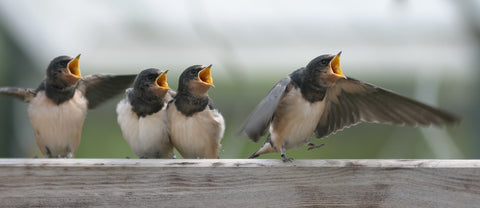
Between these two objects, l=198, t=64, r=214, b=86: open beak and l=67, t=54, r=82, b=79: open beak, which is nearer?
l=198, t=64, r=214, b=86: open beak

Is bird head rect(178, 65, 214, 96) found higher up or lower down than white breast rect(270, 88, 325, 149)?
higher up

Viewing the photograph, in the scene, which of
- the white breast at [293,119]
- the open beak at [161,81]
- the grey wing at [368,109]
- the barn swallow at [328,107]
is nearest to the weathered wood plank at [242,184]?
the barn swallow at [328,107]

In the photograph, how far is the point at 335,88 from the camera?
214 centimetres

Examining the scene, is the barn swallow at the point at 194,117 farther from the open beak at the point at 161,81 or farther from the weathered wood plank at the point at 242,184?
the weathered wood plank at the point at 242,184

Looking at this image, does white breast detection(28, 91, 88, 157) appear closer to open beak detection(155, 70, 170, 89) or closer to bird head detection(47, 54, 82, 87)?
bird head detection(47, 54, 82, 87)

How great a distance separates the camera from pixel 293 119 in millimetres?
1944

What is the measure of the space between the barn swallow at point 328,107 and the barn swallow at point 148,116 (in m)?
0.40

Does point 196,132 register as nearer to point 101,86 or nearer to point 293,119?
point 293,119

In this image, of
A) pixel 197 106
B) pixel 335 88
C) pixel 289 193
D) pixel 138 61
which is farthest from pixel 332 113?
pixel 138 61

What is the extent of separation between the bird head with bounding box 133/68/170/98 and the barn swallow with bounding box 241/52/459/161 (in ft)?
1.49

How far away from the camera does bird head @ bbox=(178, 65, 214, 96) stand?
6.69 ft

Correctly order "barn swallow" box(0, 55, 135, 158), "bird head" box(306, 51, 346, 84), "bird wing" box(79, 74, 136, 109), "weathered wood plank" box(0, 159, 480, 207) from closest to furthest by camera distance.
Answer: "weathered wood plank" box(0, 159, 480, 207), "bird head" box(306, 51, 346, 84), "barn swallow" box(0, 55, 135, 158), "bird wing" box(79, 74, 136, 109)

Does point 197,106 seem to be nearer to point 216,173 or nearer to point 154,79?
point 154,79

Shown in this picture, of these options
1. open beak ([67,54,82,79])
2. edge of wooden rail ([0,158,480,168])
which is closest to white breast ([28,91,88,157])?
open beak ([67,54,82,79])
